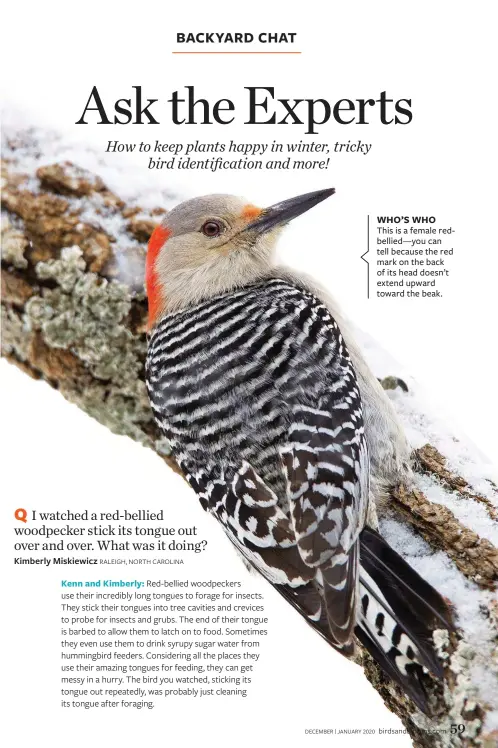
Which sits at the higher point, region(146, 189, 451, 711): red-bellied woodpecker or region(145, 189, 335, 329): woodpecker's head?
region(145, 189, 335, 329): woodpecker's head

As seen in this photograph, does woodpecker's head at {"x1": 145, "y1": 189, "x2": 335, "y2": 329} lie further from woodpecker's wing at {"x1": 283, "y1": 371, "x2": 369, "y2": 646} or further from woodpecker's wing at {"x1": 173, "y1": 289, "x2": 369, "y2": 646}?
woodpecker's wing at {"x1": 283, "y1": 371, "x2": 369, "y2": 646}

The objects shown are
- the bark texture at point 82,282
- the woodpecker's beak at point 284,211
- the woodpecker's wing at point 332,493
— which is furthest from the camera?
the bark texture at point 82,282

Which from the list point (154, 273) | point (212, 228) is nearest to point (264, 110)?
point (212, 228)

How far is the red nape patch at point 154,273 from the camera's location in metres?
3.80

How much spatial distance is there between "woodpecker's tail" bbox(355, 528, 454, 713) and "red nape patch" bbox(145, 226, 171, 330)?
1.46 m

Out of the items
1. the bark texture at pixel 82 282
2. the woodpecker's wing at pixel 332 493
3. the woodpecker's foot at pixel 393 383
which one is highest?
the bark texture at pixel 82 282

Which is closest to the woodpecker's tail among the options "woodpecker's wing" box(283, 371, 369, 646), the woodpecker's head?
"woodpecker's wing" box(283, 371, 369, 646)

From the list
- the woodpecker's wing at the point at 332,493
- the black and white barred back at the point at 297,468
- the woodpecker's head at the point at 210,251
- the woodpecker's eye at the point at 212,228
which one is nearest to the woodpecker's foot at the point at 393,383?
the black and white barred back at the point at 297,468

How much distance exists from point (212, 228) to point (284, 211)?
1.18 ft

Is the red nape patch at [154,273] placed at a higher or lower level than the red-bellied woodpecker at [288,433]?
higher

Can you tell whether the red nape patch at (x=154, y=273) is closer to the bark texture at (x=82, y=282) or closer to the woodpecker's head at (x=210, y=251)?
the woodpecker's head at (x=210, y=251)

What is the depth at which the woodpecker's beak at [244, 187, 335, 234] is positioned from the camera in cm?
372

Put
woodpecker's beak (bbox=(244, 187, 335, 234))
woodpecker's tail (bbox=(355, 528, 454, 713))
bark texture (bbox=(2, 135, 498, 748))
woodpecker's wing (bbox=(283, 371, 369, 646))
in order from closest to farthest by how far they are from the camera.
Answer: woodpecker's wing (bbox=(283, 371, 369, 646)) → woodpecker's tail (bbox=(355, 528, 454, 713)) → woodpecker's beak (bbox=(244, 187, 335, 234)) → bark texture (bbox=(2, 135, 498, 748))

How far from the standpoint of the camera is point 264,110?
388 cm
